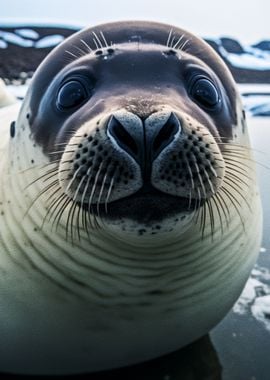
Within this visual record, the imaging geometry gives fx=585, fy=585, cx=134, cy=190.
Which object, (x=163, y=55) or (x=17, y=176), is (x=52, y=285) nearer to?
(x=17, y=176)

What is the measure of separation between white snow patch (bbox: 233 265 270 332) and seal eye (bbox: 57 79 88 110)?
1.20 meters

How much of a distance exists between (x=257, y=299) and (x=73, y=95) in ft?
4.29

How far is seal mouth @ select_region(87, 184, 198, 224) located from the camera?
1586 millimetres

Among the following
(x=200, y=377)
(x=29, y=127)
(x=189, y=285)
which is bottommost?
(x=200, y=377)

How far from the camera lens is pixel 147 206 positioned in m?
1.60

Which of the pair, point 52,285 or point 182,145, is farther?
point 52,285

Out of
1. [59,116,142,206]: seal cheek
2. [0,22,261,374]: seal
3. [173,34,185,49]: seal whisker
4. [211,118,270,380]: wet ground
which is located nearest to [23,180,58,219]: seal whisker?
[0,22,261,374]: seal

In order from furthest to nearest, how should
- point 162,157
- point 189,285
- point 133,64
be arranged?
point 189,285
point 133,64
point 162,157

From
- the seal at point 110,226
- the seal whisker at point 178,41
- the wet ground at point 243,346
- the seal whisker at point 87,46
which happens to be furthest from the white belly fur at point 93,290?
the seal whisker at point 178,41

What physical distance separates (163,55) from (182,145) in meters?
0.54

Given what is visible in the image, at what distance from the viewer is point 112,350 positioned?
2029mm

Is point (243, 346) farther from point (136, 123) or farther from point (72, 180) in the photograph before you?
point (136, 123)

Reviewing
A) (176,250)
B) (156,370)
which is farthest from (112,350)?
(176,250)

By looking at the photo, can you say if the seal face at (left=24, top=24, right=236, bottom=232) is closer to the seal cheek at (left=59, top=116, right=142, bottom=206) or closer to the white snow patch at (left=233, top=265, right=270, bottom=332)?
the seal cheek at (left=59, top=116, right=142, bottom=206)
